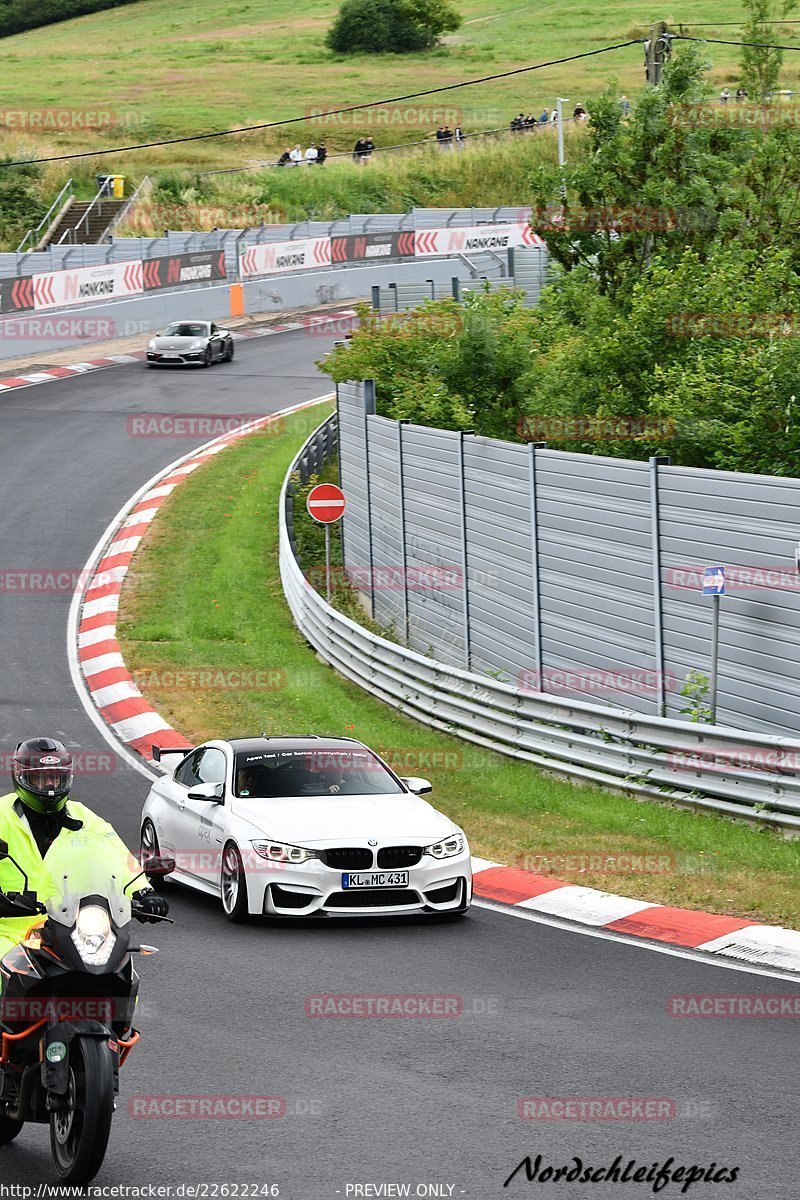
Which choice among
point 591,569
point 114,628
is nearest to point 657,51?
point 114,628

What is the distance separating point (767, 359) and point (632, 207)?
Result: 8.26m

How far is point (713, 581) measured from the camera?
1530 cm

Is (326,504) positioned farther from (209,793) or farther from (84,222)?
(84,222)

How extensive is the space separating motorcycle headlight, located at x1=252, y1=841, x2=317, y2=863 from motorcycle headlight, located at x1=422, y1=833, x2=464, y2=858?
0.86 m

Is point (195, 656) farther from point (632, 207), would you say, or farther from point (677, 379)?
point (632, 207)

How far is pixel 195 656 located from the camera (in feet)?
80.1

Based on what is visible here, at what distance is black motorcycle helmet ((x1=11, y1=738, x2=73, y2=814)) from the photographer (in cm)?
734

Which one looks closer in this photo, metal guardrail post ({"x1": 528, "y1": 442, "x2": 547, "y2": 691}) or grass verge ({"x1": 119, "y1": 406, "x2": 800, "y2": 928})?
grass verge ({"x1": 119, "y1": 406, "x2": 800, "y2": 928})

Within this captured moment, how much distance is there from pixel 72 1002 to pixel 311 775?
704 cm

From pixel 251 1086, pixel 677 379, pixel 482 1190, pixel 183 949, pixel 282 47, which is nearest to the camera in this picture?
pixel 482 1190

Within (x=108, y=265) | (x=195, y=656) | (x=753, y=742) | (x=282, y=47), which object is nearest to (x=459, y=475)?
(x=195, y=656)

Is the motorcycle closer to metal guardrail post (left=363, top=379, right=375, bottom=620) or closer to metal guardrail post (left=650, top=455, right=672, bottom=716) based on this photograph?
metal guardrail post (left=650, top=455, right=672, bottom=716)

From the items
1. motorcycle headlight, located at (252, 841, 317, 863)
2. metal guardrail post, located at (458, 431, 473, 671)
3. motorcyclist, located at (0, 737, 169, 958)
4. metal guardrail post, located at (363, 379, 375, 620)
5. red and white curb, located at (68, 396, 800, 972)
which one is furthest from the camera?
metal guardrail post, located at (363, 379, 375, 620)

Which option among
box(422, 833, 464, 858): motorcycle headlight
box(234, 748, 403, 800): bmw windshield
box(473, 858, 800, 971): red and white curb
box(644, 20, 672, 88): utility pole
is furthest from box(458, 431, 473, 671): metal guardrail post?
box(644, 20, 672, 88): utility pole
